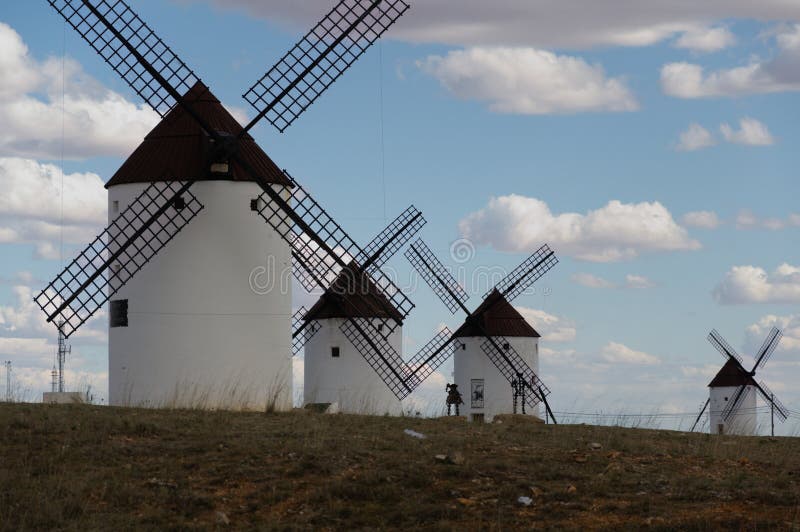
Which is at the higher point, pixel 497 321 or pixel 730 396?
pixel 497 321

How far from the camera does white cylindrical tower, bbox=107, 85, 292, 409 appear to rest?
27.9 meters

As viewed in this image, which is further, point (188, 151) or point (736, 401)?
point (736, 401)

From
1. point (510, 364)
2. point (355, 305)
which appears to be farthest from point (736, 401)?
point (355, 305)

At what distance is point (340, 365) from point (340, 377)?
45 cm

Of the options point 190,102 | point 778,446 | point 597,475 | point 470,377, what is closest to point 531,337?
point 470,377

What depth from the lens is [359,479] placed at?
52.6 feet

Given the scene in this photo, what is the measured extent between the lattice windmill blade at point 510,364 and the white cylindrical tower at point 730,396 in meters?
12.4

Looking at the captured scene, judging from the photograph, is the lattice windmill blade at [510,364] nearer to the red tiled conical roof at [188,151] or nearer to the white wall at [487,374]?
the white wall at [487,374]

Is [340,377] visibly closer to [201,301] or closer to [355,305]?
[355,305]

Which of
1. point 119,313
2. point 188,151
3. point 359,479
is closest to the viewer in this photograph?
point 359,479

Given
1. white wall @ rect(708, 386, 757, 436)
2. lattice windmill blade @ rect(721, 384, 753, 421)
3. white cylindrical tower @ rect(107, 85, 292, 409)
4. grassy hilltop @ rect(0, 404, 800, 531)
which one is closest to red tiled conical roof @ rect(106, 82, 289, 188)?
white cylindrical tower @ rect(107, 85, 292, 409)

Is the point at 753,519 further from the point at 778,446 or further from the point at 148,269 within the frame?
the point at 148,269

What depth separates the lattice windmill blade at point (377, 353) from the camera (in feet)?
140

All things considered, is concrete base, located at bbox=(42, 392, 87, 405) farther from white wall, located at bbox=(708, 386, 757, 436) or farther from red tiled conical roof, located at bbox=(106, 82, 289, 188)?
white wall, located at bbox=(708, 386, 757, 436)
